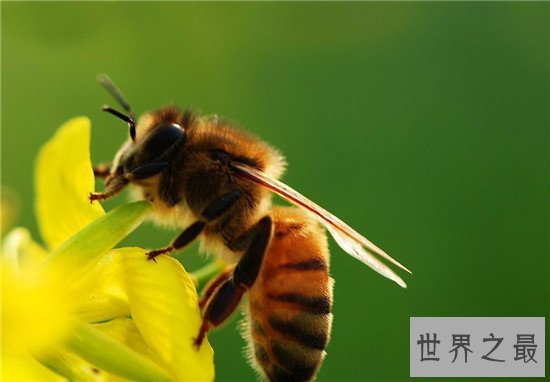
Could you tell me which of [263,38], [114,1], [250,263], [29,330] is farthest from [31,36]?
[29,330]

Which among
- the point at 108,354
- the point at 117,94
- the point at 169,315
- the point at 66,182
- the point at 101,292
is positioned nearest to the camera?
the point at 108,354

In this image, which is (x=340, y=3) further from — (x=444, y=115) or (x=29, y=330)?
(x=29, y=330)

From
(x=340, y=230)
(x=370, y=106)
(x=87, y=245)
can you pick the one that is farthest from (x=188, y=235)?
(x=370, y=106)

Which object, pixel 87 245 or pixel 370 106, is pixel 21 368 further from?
pixel 370 106

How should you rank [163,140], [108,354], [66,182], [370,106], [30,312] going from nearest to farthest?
[30,312]
[108,354]
[66,182]
[163,140]
[370,106]

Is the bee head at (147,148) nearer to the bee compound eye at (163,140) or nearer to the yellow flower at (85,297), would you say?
the bee compound eye at (163,140)

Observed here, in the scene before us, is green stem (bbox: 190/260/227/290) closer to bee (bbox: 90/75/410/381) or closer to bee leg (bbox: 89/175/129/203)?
bee (bbox: 90/75/410/381)
